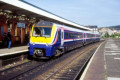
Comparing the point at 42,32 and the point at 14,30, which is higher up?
the point at 14,30

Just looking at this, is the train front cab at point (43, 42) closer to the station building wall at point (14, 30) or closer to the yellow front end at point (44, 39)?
the yellow front end at point (44, 39)

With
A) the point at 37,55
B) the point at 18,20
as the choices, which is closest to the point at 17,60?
the point at 37,55

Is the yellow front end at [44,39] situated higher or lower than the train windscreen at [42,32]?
lower

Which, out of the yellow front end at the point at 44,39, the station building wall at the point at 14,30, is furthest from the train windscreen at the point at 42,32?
the station building wall at the point at 14,30

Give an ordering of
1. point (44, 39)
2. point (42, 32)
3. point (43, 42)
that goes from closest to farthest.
Answer: 1. point (43, 42)
2. point (44, 39)
3. point (42, 32)

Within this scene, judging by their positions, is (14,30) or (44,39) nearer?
(44,39)

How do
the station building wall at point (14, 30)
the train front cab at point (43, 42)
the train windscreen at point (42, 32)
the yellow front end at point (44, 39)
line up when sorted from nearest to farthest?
1. the train front cab at point (43, 42)
2. the yellow front end at point (44, 39)
3. the train windscreen at point (42, 32)
4. the station building wall at point (14, 30)

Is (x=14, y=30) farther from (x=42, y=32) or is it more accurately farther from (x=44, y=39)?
(x=44, y=39)

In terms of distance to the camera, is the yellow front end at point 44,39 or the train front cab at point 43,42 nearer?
the train front cab at point 43,42

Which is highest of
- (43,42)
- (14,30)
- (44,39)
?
(14,30)

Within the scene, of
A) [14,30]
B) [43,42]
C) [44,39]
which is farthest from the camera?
[14,30]

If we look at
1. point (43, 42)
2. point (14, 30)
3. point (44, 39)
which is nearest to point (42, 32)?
point (44, 39)

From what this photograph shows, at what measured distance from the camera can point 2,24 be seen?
17156 mm

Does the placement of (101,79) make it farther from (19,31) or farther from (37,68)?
(19,31)
